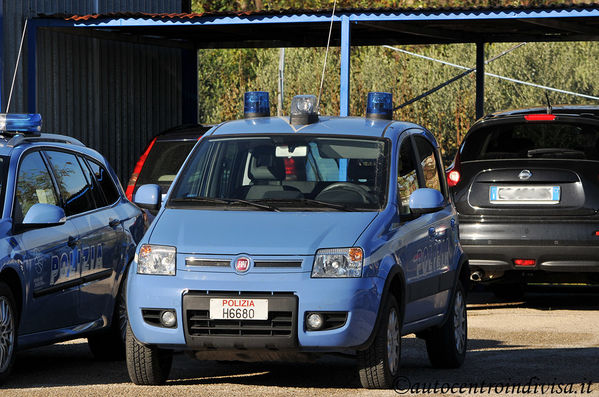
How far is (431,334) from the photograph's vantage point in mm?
9125

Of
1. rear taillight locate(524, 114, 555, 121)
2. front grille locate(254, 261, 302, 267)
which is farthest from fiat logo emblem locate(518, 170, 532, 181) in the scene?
front grille locate(254, 261, 302, 267)

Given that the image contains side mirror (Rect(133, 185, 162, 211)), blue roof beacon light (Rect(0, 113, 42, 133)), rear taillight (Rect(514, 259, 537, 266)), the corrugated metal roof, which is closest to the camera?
side mirror (Rect(133, 185, 162, 211))

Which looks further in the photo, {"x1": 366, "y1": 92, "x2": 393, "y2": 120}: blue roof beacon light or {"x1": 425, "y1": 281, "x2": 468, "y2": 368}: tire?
{"x1": 366, "y1": 92, "x2": 393, "y2": 120}: blue roof beacon light

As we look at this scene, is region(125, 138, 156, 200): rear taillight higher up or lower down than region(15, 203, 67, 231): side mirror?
lower down

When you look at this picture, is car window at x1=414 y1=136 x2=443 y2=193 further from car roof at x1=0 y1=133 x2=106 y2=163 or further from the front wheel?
the front wheel

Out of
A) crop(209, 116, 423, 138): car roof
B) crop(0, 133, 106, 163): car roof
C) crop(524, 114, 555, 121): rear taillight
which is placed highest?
crop(209, 116, 423, 138): car roof

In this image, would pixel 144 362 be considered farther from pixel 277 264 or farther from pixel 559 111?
pixel 559 111

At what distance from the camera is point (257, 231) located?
7.76 meters

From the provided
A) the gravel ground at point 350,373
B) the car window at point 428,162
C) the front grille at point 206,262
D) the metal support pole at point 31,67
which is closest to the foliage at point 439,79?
the metal support pole at point 31,67

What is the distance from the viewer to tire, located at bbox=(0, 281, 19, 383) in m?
7.95

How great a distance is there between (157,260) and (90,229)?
5.20 feet

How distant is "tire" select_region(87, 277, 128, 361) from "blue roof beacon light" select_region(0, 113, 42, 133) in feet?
4.34

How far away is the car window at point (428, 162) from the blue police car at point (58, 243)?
7.43 feet

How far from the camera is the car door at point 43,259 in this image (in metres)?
8.28
